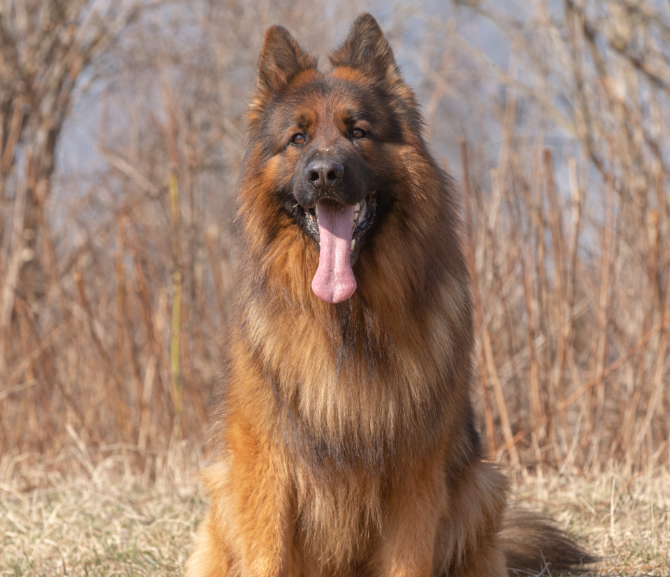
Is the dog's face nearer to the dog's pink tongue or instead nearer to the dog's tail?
the dog's pink tongue

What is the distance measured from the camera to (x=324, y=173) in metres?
2.68

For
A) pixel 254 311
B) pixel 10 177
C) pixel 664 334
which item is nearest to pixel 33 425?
pixel 10 177

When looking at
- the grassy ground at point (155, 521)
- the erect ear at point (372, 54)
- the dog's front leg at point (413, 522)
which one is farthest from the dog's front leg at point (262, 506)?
the erect ear at point (372, 54)

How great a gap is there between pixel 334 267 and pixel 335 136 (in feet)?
1.91

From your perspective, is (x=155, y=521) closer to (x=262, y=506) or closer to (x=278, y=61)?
(x=262, y=506)

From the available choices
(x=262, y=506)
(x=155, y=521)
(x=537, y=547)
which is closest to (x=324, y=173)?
(x=262, y=506)

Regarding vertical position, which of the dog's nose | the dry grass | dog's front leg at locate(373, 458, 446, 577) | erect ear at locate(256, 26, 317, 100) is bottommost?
the dry grass

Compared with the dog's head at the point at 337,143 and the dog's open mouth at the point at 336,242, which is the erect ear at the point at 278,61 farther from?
the dog's open mouth at the point at 336,242

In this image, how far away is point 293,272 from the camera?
2.93 metres

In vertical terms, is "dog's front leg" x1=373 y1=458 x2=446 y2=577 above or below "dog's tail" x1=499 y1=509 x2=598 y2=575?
above

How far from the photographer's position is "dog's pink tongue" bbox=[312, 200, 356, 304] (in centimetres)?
276

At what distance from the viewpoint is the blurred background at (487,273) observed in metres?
5.41

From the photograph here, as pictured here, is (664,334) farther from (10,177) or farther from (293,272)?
(10,177)

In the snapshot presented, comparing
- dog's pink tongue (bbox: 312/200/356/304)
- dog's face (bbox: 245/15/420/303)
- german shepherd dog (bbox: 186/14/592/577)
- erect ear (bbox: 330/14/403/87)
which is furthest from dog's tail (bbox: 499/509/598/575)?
erect ear (bbox: 330/14/403/87)
